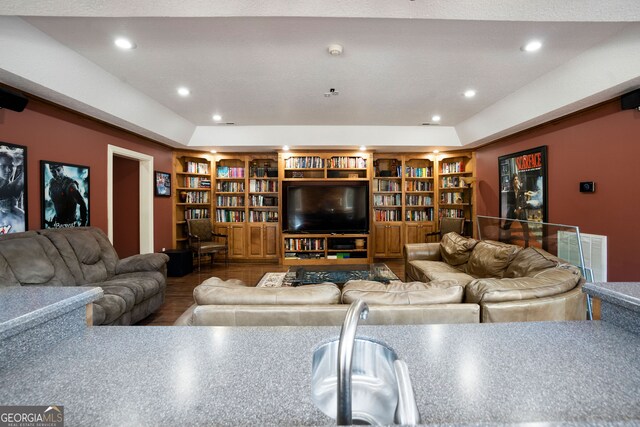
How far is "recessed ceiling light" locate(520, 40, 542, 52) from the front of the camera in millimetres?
2467

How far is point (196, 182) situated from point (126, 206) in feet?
4.56

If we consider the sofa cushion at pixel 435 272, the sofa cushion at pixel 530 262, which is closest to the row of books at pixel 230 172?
the sofa cushion at pixel 435 272

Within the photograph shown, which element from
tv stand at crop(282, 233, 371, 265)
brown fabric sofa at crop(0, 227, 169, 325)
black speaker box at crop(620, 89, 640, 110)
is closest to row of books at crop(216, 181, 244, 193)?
tv stand at crop(282, 233, 371, 265)

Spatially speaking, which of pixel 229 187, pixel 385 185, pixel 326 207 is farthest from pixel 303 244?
pixel 385 185

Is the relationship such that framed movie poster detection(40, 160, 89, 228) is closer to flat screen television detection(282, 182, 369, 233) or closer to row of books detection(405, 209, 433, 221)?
flat screen television detection(282, 182, 369, 233)

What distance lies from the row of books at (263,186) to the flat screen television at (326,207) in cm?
34

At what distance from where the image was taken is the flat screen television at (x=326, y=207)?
5.95 metres

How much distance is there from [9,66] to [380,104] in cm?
381

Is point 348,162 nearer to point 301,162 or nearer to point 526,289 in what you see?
point 301,162

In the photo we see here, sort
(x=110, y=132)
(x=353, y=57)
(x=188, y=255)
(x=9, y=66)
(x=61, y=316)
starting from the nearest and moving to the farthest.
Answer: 1. (x=61, y=316)
2. (x=9, y=66)
3. (x=353, y=57)
4. (x=110, y=132)
5. (x=188, y=255)

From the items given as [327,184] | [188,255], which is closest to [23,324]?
[188,255]

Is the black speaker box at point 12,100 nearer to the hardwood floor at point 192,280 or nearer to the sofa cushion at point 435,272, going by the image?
the hardwood floor at point 192,280

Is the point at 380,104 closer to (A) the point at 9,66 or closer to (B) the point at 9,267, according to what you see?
(A) the point at 9,66

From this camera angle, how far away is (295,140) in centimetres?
530
